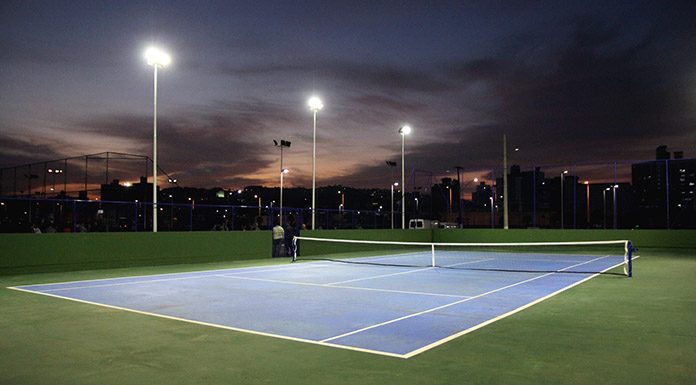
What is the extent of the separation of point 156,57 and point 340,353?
51.1 ft

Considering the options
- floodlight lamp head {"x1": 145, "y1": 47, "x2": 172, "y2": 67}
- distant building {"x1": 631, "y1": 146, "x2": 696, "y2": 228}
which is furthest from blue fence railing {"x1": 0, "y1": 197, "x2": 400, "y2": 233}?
distant building {"x1": 631, "y1": 146, "x2": 696, "y2": 228}

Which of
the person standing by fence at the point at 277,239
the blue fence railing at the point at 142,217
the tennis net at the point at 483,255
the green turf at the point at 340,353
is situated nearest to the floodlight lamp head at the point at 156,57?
the blue fence railing at the point at 142,217

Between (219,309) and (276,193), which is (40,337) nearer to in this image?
(219,309)

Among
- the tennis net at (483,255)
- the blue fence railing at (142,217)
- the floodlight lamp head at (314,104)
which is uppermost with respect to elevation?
the floodlight lamp head at (314,104)

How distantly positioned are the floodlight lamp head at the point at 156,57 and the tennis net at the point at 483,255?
804cm

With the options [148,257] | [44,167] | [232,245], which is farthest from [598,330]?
[44,167]

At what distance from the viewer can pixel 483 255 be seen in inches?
1094

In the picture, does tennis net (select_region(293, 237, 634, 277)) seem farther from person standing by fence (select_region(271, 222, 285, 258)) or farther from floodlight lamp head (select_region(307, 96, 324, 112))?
floodlight lamp head (select_region(307, 96, 324, 112))

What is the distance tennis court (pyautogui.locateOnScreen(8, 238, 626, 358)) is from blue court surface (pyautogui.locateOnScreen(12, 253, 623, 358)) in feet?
0.05

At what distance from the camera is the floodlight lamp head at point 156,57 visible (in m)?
19.3

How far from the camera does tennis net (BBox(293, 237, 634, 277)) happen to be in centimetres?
1867

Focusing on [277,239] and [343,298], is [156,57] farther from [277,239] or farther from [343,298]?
[343,298]

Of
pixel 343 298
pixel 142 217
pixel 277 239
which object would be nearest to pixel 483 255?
pixel 277 239

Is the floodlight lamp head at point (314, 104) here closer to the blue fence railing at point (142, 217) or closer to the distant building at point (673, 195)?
the blue fence railing at point (142, 217)
